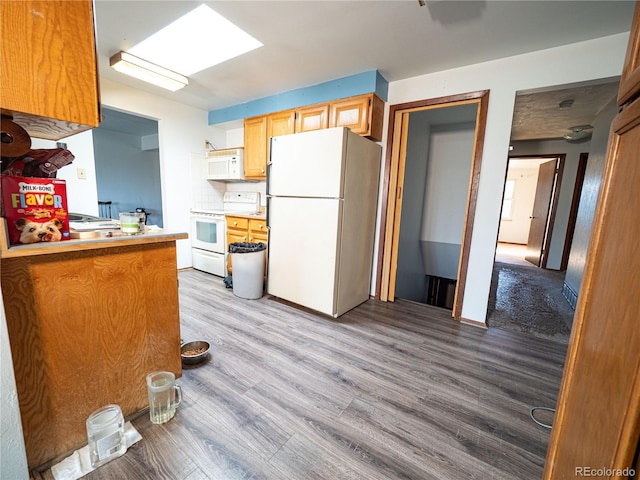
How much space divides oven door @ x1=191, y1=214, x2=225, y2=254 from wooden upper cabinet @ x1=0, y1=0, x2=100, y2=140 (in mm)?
2504

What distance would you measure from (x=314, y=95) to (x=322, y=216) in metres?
1.51

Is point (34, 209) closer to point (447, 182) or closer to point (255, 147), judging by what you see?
point (255, 147)

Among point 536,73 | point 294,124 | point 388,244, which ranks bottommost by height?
point 388,244

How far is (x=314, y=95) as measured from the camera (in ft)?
9.50

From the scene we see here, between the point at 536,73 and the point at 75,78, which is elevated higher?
the point at 536,73

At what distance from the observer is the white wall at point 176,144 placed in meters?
3.27

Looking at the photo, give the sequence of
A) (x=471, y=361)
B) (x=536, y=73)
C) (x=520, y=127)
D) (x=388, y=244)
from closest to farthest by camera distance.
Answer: (x=471, y=361)
(x=536, y=73)
(x=388, y=244)
(x=520, y=127)

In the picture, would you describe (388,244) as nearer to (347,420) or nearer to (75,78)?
(347,420)

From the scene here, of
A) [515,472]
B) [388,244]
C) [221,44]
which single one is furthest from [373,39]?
[515,472]

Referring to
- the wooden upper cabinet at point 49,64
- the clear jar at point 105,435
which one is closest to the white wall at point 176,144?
the wooden upper cabinet at point 49,64

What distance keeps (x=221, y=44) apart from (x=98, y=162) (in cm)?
529

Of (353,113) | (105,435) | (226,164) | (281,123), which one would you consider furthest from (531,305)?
(226,164)

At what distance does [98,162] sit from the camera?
5617 mm

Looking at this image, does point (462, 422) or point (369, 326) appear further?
point (369, 326)
